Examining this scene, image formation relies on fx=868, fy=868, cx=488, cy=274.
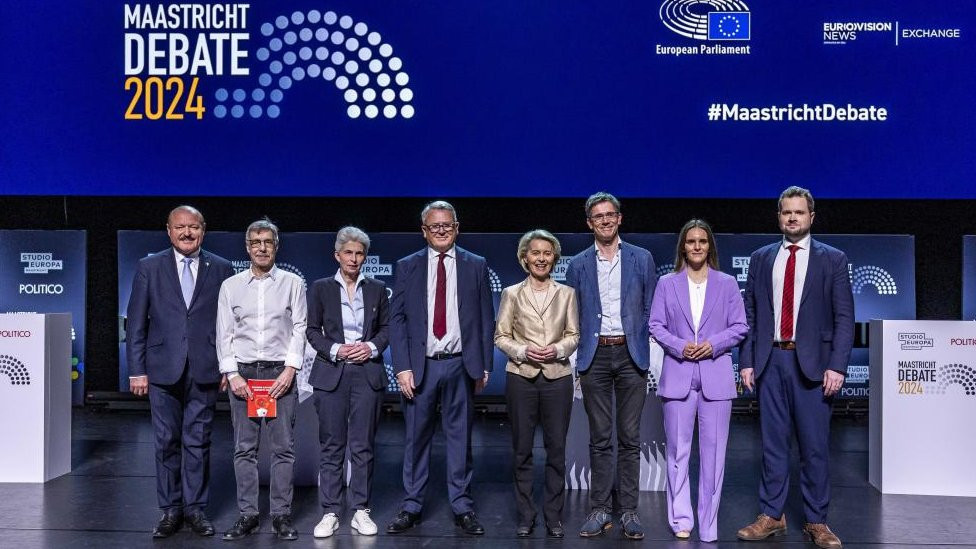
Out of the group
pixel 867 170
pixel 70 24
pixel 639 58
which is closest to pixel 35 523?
pixel 70 24

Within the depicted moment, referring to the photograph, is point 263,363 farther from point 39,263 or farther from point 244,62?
point 39,263

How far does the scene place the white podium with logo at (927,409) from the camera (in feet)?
17.8

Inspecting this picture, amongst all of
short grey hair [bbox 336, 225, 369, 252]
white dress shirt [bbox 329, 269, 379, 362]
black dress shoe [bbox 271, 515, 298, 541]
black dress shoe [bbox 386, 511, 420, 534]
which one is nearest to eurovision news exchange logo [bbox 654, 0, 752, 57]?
short grey hair [bbox 336, 225, 369, 252]

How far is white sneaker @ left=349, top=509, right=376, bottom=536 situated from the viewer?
4.44 m

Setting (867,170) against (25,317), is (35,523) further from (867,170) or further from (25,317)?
(867,170)

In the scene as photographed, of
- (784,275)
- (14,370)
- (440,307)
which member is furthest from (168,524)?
(784,275)

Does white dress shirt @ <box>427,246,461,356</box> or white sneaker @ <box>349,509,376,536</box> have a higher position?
white dress shirt @ <box>427,246,461,356</box>

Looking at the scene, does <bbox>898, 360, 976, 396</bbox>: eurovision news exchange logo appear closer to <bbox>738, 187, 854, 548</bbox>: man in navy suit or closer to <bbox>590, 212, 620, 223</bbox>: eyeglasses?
<bbox>738, 187, 854, 548</bbox>: man in navy suit

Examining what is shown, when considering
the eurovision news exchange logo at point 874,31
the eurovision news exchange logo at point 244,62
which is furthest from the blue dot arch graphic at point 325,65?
the eurovision news exchange logo at point 874,31

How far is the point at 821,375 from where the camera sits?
439 cm

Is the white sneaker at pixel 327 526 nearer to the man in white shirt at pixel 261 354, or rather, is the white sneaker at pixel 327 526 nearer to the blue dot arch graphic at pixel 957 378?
the man in white shirt at pixel 261 354

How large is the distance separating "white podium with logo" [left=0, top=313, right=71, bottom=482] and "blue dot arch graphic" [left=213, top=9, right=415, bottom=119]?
208cm

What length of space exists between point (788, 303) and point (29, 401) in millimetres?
4769

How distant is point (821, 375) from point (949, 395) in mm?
1652
